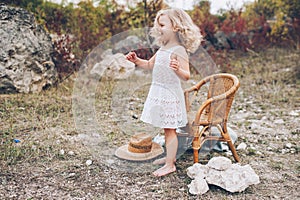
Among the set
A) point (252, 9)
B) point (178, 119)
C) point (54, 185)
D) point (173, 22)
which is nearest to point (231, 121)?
point (178, 119)

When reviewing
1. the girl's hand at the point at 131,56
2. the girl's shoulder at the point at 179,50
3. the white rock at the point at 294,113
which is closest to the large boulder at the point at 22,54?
the girl's hand at the point at 131,56

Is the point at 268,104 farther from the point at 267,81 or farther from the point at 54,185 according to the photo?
the point at 54,185

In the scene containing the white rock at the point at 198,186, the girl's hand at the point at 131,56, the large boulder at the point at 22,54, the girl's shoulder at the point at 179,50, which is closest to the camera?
the white rock at the point at 198,186

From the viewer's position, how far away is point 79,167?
3.07 metres

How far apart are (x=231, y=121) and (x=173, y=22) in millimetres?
2283

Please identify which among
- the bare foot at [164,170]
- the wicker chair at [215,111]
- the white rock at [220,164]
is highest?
the wicker chair at [215,111]

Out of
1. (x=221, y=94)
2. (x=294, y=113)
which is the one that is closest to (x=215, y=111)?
(x=221, y=94)

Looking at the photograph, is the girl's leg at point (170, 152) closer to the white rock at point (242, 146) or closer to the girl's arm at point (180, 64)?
the girl's arm at point (180, 64)

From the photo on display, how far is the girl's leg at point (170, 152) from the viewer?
2889mm

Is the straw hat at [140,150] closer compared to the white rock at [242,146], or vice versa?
the straw hat at [140,150]

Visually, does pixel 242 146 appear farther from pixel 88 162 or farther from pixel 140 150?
pixel 88 162

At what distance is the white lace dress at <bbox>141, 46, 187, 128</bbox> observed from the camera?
9.23 feet

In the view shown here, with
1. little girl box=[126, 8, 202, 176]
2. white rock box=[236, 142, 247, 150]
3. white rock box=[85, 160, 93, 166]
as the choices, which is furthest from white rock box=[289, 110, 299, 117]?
white rock box=[85, 160, 93, 166]

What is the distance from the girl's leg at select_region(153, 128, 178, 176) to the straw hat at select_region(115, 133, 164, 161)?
240mm
